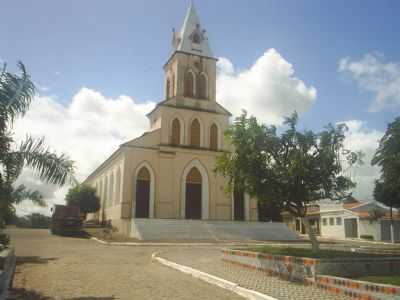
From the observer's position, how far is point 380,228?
138 feet

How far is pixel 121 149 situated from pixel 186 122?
6927 mm

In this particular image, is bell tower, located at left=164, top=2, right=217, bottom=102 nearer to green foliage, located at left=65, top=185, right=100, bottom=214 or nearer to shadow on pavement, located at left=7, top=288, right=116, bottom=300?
green foliage, located at left=65, top=185, right=100, bottom=214

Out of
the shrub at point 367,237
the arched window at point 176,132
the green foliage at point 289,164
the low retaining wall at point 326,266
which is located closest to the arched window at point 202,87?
the arched window at point 176,132

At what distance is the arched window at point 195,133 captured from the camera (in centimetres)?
3841

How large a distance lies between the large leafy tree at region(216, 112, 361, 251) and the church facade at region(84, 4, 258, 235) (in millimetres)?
20510

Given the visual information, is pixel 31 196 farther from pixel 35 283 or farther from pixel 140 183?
pixel 140 183

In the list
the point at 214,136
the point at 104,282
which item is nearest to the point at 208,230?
the point at 214,136

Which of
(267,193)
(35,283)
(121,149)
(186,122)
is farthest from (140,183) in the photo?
(35,283)

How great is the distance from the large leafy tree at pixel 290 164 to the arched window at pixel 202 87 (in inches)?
1106

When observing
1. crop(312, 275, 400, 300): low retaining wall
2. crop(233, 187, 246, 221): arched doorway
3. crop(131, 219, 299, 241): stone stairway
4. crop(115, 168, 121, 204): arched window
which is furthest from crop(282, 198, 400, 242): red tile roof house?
crop(312, 275, 400, 300): low retaining wall

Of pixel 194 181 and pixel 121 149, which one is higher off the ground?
pixel 121 149

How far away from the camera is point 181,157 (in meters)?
37.1

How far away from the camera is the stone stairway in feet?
93.2

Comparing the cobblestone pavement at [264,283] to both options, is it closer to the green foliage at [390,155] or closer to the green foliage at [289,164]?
the green foliage at [289,164]
